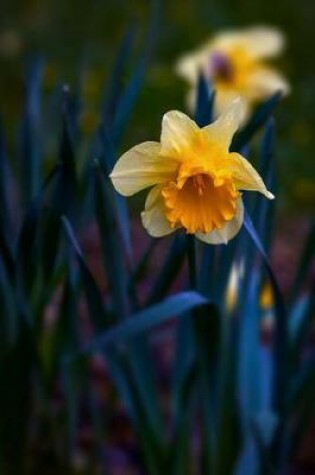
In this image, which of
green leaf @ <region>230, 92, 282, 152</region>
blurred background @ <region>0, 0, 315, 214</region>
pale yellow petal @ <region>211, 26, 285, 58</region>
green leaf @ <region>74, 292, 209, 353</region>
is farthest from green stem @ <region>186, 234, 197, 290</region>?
blurred background @ <region>0, 0, 315, 214</region>

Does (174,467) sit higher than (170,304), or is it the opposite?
(170,304)

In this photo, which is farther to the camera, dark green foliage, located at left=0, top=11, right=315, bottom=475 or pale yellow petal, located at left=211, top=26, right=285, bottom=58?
pale yellow petal, located at left=211, top=26, right=285, bottom=58

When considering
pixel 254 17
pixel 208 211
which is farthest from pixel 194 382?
pixel 254 17

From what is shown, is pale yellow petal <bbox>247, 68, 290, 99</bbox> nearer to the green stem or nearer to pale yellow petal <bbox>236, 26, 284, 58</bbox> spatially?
pale yellow petal <bbox>236, 26, 284, 58</bbox>

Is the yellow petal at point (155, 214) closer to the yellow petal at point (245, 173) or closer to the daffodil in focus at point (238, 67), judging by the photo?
the yellow petal at point (245, 173)

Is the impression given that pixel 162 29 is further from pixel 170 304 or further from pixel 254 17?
pixel 170 304

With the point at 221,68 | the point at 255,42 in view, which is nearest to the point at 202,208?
the point at 221,68
